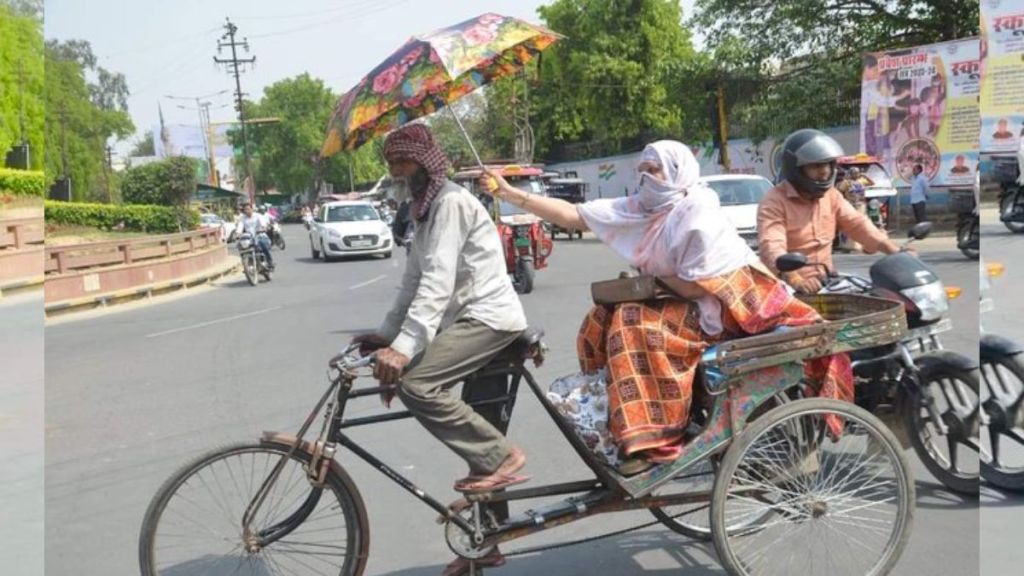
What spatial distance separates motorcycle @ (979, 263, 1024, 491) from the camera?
3865 millimetres

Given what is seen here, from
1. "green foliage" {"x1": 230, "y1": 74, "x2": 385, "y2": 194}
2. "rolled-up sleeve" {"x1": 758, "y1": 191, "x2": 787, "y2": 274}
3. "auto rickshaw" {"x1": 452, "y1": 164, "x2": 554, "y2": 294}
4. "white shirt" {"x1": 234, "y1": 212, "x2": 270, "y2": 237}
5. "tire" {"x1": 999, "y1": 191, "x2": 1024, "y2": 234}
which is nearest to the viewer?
"rolled-up sleeve" {"x1": 758, "y1": 191, "x2": 787, "y2": 274}

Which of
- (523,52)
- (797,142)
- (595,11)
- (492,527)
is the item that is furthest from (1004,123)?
(492,527)

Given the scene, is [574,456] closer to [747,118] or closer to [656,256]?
[656,256]

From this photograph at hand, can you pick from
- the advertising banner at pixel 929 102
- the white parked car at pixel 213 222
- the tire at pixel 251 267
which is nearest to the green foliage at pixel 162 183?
the white parked car at pixel 213 222

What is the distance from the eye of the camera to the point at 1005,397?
13.0 feet

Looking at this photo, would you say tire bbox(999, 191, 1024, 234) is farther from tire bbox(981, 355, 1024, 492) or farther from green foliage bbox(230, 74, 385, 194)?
tire bbox(981, 355, 1024, 492)

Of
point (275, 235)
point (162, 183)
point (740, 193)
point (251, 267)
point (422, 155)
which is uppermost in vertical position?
point (162, 183)

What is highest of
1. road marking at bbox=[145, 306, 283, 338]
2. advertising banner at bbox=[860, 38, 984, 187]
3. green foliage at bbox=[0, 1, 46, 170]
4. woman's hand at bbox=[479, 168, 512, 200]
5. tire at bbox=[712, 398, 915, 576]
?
green foliage at bbox=[0, 1, 46, 170]

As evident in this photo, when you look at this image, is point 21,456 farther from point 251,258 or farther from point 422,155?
point 251,258

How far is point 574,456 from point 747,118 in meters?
16.7

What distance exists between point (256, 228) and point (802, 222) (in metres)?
15.0

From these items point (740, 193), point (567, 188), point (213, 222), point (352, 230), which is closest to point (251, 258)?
point (352, 230)

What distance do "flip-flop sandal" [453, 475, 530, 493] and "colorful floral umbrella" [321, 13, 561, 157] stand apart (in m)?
1.27

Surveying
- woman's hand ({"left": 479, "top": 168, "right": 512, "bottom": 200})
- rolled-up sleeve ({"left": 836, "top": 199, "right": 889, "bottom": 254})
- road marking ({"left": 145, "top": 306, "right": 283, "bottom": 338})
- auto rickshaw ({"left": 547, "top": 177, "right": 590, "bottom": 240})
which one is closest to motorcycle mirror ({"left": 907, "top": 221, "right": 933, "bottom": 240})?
rolled-up sleeve ({"left": 836, "top": 199, "right": 889, "bottom": 254})
